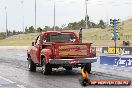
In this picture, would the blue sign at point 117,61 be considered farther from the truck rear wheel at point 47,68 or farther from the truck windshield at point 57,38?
the truck rear wheel at point 47,68

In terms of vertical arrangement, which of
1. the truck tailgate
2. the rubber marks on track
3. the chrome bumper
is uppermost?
the truck tailgate

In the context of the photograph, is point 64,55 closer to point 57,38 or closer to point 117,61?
point 57,38

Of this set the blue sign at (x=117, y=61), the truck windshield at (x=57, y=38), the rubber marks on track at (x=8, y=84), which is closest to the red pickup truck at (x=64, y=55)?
the truck windshield at (x=57, y=38)

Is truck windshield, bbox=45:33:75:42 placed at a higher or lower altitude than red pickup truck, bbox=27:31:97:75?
higher

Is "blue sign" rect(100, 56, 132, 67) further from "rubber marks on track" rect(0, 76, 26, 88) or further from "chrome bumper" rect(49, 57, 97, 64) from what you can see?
"rubber marks on track" rect(0, 76, 26, 88)

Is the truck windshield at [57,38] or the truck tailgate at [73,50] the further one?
the truck windshield at [57,38]

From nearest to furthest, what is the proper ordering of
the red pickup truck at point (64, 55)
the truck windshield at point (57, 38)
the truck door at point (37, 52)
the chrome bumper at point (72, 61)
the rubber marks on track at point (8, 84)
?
the rubber marks on track at point (8, 84) → the chrome bumper at point (72, 61) → the red pickup truck at point (64, 55) → the truck door at point (37, 52) → the truck windshield at point (57, 38)

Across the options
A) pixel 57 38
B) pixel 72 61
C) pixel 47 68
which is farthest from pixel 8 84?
pixel 57 38

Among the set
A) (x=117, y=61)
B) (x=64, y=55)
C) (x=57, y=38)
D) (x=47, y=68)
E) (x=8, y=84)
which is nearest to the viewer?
(x=8, y=84)

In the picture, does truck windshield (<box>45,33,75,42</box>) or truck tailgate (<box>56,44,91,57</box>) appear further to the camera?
truck windshield (<box>45,33,75,42</box>)

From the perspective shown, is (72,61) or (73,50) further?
(73,50)

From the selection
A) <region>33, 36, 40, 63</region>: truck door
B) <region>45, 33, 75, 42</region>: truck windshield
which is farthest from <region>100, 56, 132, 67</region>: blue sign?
<region>33, 36, 40, 63</region>: truck door

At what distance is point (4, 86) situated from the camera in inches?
559

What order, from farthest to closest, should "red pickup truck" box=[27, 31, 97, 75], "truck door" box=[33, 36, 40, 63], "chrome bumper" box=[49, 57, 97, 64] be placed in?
"truck door" box=[33, 36, 40, 63] < "red pickup truck" box=[27, 31, 97, 75] < "chrome bumper" box=[49, 57, 97, 64]
